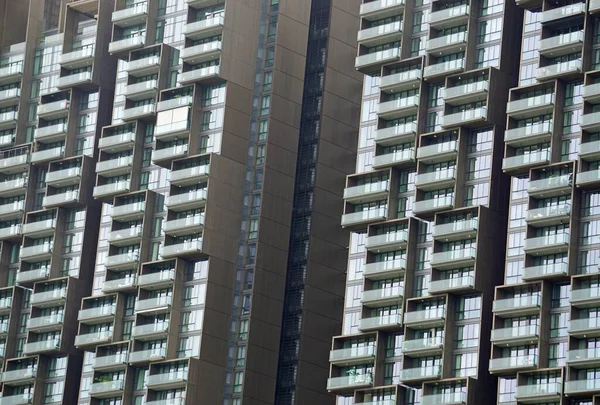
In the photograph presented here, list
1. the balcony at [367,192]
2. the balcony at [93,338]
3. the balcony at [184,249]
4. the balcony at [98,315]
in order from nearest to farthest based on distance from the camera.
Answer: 1. the balcony at [367,192]
2. the balcony at [184,249]
3. the balcony at [93,338]
4. the balcony at [98,315]

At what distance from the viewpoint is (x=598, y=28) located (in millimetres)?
160375

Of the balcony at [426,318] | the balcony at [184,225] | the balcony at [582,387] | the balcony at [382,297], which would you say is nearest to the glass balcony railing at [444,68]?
the balcony at [382,297]

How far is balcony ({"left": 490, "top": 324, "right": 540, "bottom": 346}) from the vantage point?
153625 millimetres

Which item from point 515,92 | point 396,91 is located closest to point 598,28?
point 515,92

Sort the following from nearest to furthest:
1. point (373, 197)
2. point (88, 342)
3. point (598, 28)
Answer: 1. point (598, 28)
2. point (373, 197)
3. point (88, 342)

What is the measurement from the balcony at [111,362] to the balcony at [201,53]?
31988 mm

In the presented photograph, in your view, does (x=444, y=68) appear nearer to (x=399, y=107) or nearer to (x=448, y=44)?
(x=448, y=44)

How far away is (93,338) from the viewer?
616ft

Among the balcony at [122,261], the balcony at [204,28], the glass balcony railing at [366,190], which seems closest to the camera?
the glass balcony railing at [366,190]

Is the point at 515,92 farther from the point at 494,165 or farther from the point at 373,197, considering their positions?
the point at 373,197

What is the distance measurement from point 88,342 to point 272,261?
2198cm

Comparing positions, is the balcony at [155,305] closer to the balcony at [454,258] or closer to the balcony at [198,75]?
the balcony at [198,75]

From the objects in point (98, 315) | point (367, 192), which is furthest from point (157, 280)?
point (367, 192)

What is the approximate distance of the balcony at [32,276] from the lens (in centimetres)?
19600
